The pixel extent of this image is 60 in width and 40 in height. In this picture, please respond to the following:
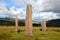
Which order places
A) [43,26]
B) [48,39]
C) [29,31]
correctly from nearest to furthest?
[48,39] < [29,31] < [43,26]

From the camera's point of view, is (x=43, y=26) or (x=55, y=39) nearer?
(x=55, y=39)

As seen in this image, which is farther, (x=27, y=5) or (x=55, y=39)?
(x=27, y=5)

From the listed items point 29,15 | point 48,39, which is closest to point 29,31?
point 29,15

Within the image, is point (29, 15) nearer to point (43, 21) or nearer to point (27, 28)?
point (27, 28)

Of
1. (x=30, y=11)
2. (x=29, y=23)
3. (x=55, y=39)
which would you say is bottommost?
(x=55, y=39)

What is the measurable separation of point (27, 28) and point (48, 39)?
728cm

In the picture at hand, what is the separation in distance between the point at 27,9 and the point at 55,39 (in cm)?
852

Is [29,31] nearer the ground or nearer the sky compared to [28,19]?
nearer the ground

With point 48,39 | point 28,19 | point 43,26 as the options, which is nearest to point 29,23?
point 28,19

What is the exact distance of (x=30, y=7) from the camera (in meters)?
28.8

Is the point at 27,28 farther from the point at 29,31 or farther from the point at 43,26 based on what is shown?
the point at 43,26

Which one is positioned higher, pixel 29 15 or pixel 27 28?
pixel 29 15

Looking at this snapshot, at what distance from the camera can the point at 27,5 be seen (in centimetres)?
2878

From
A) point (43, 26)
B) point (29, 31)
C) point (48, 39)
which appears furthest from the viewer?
point (43, 26)
